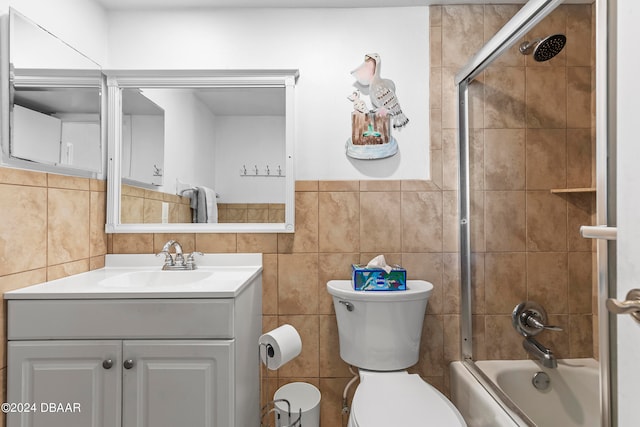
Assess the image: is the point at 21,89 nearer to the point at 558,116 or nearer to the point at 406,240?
the point at 406,240

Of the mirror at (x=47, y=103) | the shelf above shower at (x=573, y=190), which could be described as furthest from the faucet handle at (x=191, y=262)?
the shelf above shower at (x=573, y=190)

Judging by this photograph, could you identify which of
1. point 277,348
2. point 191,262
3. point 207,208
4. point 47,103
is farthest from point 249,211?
point 47,103

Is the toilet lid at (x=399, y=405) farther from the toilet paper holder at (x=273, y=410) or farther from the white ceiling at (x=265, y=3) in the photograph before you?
the white ceiling at (x=265, y=3)

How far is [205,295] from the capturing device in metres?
1.15

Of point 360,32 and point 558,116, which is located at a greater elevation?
point 360,32

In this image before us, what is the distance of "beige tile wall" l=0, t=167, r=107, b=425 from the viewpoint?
1155 mm

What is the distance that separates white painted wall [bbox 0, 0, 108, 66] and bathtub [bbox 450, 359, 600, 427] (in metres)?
2.26

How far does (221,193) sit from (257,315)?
62 cm

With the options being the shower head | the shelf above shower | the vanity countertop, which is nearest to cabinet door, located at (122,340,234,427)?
the vanity countertop

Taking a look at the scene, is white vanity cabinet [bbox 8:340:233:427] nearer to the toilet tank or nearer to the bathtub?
the toilet tank

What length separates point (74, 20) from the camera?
1.51 metres

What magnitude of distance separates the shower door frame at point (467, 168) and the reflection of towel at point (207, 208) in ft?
4.03

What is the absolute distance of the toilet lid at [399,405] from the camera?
1130 mm

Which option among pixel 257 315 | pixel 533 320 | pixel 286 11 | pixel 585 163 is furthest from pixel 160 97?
pixel 533 320
